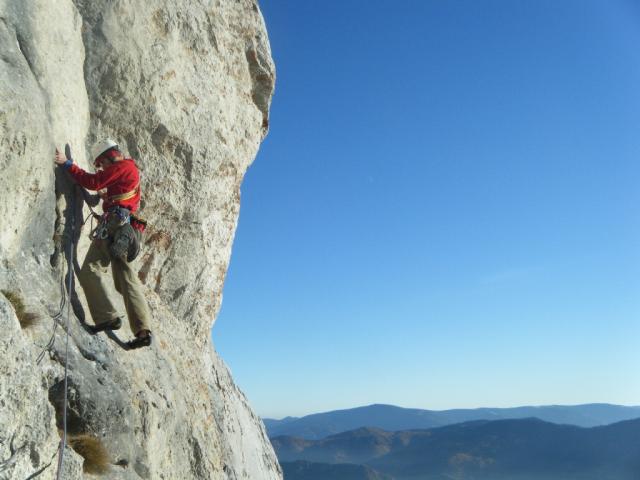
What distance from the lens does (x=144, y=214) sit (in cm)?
895

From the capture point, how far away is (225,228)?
11.2m

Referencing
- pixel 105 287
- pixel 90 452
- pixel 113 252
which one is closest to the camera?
pixel 90 452

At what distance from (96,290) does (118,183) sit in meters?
1.35

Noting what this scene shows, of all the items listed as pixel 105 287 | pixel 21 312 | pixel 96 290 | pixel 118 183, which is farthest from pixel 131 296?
pixel 21 312

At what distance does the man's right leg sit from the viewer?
6.69 meters

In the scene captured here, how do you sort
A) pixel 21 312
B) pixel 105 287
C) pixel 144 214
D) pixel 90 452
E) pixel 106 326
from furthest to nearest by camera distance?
pixel 144 214 < pixel 105 287 < pixel 106 326 < pixel 90 452 < pixel 21 312

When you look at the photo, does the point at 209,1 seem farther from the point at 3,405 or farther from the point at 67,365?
the point at 3,405

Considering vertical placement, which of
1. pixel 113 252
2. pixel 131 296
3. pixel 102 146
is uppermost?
pixel 102 146

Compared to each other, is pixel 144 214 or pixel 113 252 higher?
pixel 144 214

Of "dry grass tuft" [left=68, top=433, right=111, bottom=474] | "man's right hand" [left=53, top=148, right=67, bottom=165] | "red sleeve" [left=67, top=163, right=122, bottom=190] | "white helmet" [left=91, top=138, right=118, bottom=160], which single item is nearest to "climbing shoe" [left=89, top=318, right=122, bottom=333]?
"dry grass tuft" [left=68, top=433, right=111, bottom=474]

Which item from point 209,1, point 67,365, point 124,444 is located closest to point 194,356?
point 124,444

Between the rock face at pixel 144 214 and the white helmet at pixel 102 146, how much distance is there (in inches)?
6.0

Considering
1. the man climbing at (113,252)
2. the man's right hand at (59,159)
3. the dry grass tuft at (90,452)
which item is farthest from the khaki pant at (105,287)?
the dry grass tuft at (90,452)

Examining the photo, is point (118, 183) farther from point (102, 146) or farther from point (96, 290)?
point (96, 290)
